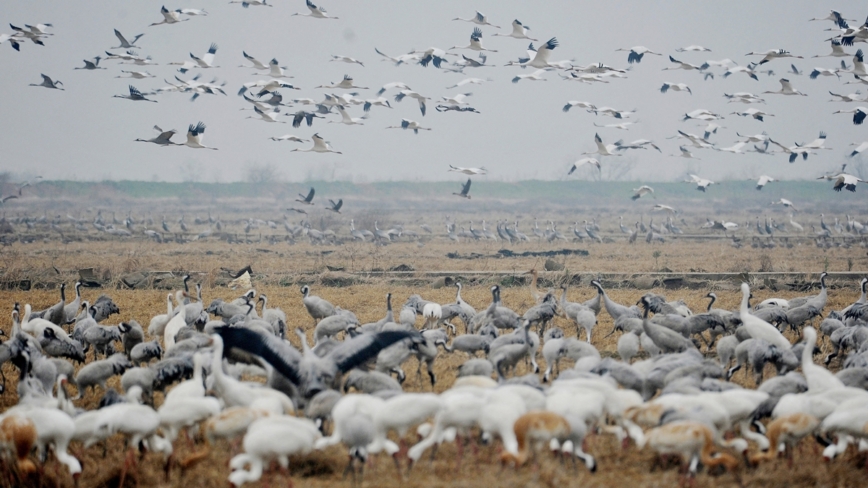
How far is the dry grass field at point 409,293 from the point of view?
571cm

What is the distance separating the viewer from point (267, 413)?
5.89 m

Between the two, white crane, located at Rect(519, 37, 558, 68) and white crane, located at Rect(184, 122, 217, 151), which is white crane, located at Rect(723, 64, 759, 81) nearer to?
white crane, located at Rect(519, 37, 558, 68)

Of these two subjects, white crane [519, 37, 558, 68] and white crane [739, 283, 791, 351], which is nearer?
white crane [739, 283, 791, 351]

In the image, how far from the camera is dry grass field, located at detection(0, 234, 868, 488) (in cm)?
571

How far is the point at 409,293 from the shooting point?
15594 mm

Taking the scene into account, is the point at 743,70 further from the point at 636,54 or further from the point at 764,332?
the point at 764,332

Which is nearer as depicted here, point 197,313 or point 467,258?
point 197,313

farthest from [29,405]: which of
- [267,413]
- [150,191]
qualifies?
[150,191]

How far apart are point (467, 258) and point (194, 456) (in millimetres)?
17924

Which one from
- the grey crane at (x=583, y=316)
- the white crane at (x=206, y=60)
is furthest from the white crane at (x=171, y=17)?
the grey crane at (x=583, y=316)

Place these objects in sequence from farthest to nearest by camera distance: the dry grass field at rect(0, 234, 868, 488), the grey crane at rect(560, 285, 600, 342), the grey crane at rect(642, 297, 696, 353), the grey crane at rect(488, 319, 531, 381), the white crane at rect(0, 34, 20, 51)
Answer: the white crane at rect(0, 34, 20, 51) < the grey crane at rect(560, 285, 600, 342) < the grey crane at rect(642, 297, 696, 353) < the grey crane at rect(488, 319, 531, 381) < the dry grass field at rect(0, 234, 868, 488)

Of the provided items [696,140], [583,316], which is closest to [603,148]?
[696,140]

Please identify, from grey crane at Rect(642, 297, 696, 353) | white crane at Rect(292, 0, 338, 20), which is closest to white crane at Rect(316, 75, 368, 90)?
white crane at Rect(292, 0, 338, 20)

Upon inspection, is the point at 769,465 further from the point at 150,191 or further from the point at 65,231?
the point at 150,191
